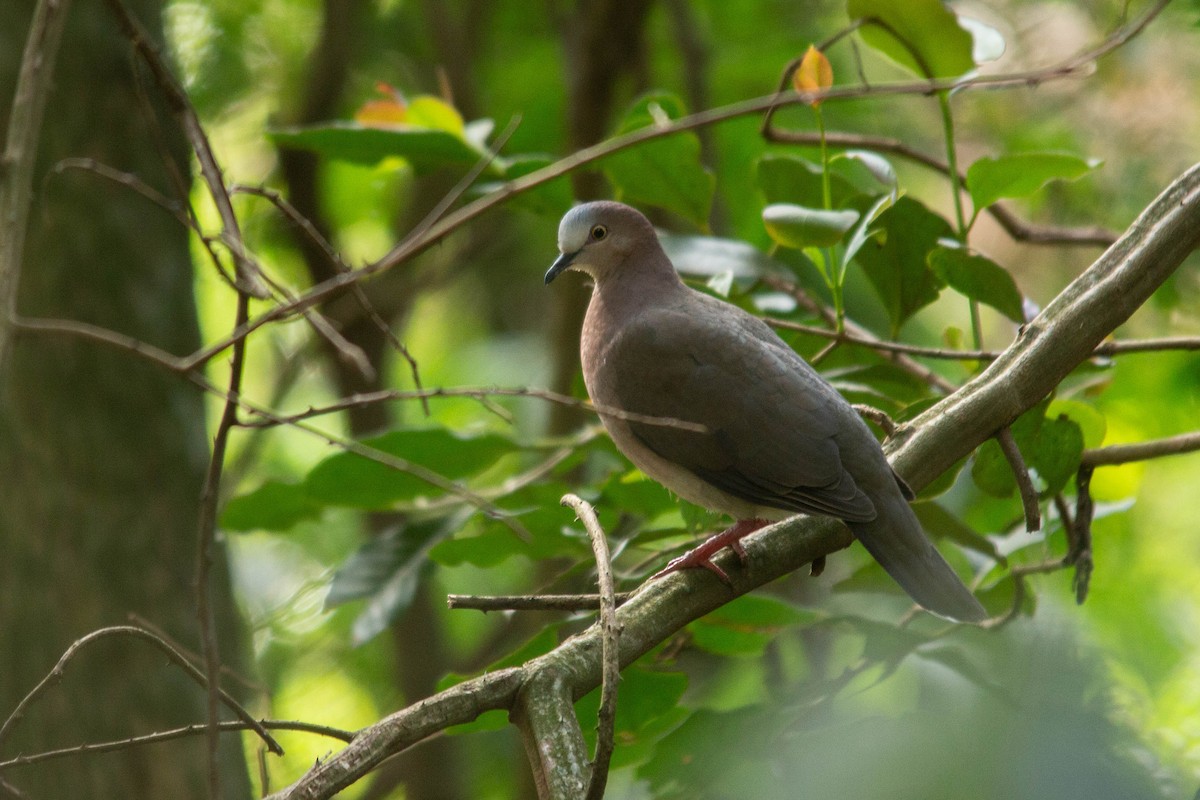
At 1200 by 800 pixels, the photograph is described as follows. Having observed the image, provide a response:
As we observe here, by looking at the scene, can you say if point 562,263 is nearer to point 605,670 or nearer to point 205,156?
point 205,156

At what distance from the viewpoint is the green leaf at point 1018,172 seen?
2.50 m

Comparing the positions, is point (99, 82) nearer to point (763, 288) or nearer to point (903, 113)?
point (763, 288)

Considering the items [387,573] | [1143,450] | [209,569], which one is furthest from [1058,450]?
[209,569]

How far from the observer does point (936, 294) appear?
2.74m

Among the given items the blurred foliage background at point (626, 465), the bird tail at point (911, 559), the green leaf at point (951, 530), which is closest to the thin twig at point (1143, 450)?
the blurred foliage background at point (626, 465)

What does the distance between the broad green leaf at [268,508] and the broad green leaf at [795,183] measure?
1383 millimetres

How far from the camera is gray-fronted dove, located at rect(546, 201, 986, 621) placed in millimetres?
2416

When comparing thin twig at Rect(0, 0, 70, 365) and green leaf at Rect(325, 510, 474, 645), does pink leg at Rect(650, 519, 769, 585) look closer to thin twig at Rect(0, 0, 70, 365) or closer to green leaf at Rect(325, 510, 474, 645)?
green leaf at Rect(325, 510, 474, 645)

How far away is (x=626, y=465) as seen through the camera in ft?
10.4

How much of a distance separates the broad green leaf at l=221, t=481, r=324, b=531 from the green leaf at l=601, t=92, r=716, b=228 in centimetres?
114

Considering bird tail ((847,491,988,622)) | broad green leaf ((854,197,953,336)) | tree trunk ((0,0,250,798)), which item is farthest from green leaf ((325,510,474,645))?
broad green leaf ((854,197,953,336))

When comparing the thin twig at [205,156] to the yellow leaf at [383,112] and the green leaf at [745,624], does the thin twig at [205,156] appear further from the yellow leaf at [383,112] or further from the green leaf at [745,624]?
the green leaf at [745,624]

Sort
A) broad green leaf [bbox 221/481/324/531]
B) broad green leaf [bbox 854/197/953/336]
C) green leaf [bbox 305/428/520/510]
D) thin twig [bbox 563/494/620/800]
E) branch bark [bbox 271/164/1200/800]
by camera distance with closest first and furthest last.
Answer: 1. thin twig [bbox 563/494/620/800]
2. branch bark [bbox 271/164/1200/800]
3. broad green leaf [bbox 854/197/953/336]
4. green leaf [bbox 305/428/520/510]
5. broad green leaf [bbox 221/481/324/531]

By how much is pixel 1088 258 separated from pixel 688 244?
3.10 meters
